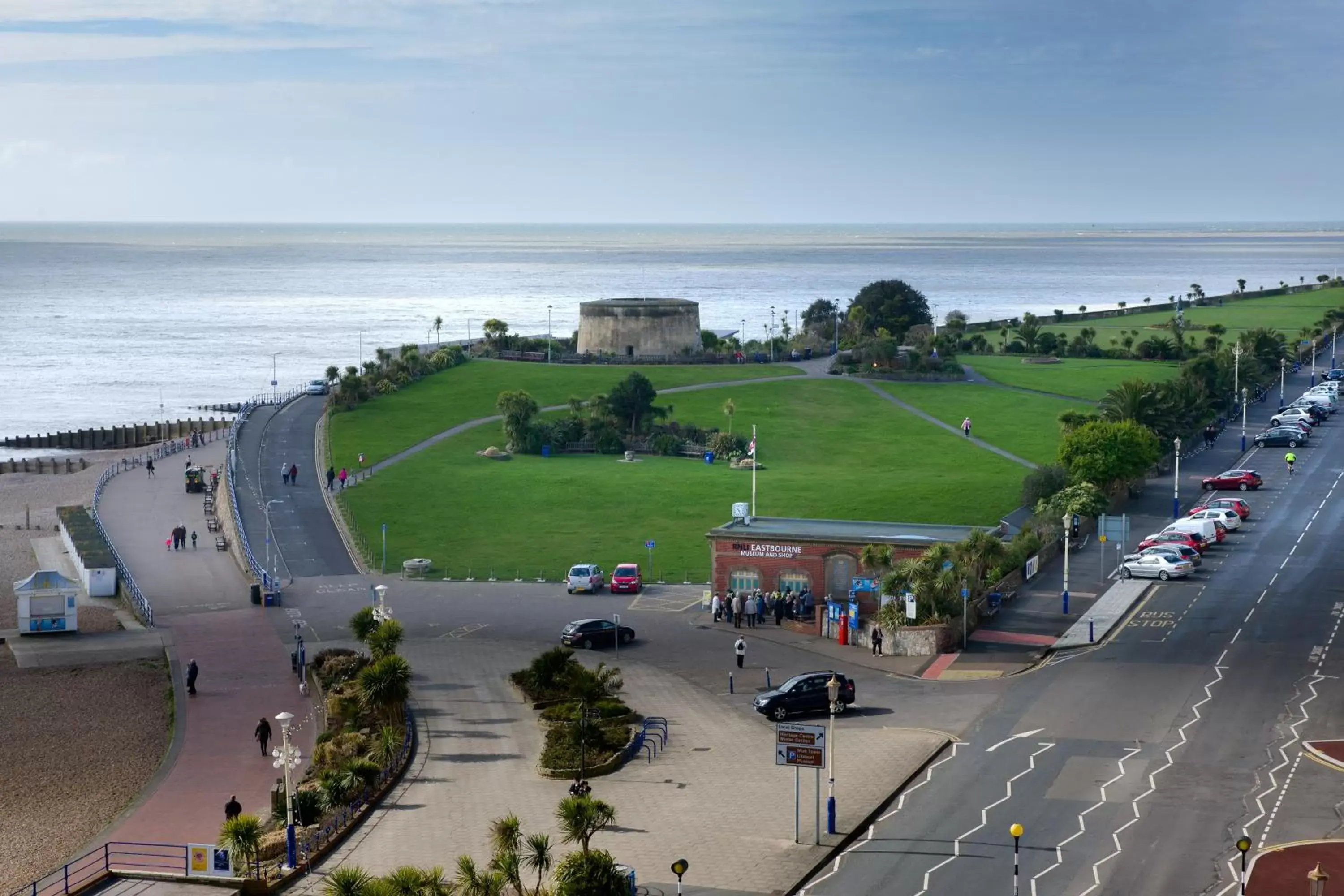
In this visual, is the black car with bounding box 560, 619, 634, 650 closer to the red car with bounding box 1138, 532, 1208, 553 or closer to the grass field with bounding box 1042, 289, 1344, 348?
the red car with bounding box 1138, 532, 1208, 553

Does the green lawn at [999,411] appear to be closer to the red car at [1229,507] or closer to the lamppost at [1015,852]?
the red car at [1229,507]

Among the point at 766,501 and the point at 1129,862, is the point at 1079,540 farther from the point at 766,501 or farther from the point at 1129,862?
the point at 1129,862

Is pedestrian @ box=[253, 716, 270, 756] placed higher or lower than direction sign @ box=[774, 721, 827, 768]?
lower

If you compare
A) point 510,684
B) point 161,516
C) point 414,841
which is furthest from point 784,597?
point 161,516

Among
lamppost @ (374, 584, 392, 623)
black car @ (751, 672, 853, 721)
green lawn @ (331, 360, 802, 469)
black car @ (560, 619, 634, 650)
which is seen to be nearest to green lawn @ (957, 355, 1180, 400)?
green lawn @ (331, 360, 802, 469)

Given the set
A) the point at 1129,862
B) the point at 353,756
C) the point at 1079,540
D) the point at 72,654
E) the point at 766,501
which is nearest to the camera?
the point at 1129,862

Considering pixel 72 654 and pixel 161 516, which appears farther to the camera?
pixel 161 516

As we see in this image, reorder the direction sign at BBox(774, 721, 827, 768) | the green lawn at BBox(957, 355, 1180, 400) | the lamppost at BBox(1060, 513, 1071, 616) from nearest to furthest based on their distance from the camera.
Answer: the direction sign at BBox(774, 721, 827, 768), the lamppost at BBox(1060, 513, 1071, 616), the green lawn at BBox(957, 355, 1180, 400)
